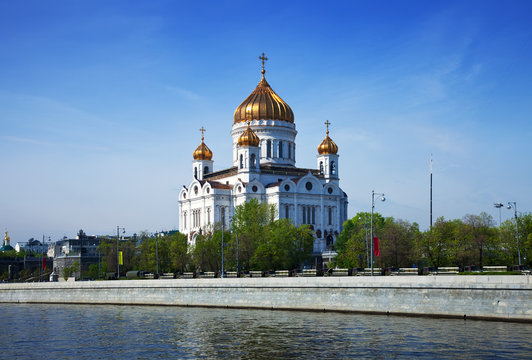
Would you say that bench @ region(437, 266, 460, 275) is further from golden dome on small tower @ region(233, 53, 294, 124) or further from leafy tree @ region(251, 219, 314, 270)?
golden dome on small tower @ region(233, 53, 294, 124)

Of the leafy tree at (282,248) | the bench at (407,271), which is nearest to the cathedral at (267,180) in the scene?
the leafy tree at (282,248)

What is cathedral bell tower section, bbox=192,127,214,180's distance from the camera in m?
105

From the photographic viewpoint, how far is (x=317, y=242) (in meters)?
94.4

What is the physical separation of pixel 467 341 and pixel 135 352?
14308 mm

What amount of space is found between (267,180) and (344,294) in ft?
175

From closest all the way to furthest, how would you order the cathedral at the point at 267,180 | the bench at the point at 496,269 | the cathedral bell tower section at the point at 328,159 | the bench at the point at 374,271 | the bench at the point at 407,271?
the bench at the point at 496,269
the bench at the point at 407,271
the bench at the point at 374,271
the cathedral at the point at 267,180
the cathedral bell tower section at the point at 328,159

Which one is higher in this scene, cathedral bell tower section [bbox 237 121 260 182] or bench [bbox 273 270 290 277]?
cathedral bell tower section [bbox 237 121 260 182]

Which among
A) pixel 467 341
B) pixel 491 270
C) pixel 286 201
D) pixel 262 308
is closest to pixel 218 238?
pixel 286 201

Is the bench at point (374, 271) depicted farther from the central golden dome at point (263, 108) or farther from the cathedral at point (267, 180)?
the central golden dome at point (263, 108)

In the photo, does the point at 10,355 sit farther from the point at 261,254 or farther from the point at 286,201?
the point at 286,201

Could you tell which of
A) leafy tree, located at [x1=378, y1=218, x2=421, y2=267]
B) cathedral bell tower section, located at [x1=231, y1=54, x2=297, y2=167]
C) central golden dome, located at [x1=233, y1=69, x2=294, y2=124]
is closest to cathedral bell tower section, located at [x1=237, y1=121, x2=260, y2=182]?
cathedral bell tower section, located at [x1=231, y1=54, x2=297, y2=167]

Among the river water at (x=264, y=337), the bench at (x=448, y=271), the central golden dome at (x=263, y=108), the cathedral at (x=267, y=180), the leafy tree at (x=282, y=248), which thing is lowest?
the river water at (x=264, y=337)

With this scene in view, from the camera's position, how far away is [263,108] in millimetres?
101125

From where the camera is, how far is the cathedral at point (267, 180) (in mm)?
93938
